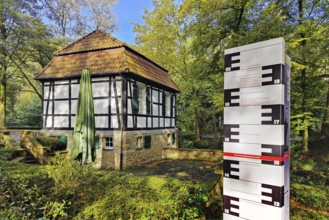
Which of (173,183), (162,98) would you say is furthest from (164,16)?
(173,183)

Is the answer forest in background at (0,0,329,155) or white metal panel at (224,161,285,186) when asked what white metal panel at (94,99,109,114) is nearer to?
forest in background at (0,0,329,155)

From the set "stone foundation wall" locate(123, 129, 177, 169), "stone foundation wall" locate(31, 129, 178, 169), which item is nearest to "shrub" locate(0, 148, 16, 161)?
"stone foundation wall" locate(31, 129, 178, 169)

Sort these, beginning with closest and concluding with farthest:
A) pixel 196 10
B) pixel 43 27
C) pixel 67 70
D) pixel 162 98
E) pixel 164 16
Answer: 1. pixel 196 10
2. pixel 67 70
3. pixel 162 98
4. pixel 43 27
5. pixel 164 16

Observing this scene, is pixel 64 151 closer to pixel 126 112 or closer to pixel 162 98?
pixel 126 112

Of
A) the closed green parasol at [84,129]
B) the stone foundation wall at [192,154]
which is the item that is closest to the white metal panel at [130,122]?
the closed green parasol at [84,129]

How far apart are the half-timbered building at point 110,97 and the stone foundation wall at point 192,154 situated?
36.2 inches

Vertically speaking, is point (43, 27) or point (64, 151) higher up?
point (43, 27)

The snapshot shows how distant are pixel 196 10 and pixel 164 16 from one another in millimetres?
7721

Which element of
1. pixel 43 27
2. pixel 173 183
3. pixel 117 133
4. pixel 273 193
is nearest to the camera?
pixel 273 193

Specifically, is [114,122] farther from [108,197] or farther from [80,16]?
[80,16]

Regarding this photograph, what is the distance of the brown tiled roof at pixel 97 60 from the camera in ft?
31.6

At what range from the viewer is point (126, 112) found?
9500mm

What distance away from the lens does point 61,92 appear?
10.6 m

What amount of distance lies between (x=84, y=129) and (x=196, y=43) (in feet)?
18.2
